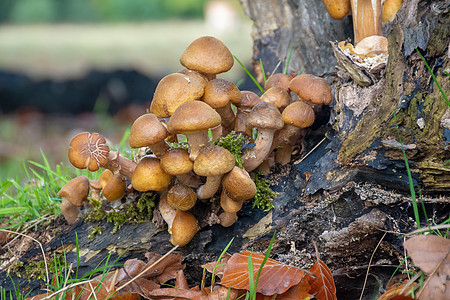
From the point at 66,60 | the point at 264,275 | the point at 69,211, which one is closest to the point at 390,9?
the point at 264,275

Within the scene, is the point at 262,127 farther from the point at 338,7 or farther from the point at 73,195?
the point at 73,195

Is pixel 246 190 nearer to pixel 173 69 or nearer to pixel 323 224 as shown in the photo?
pixel 323 224

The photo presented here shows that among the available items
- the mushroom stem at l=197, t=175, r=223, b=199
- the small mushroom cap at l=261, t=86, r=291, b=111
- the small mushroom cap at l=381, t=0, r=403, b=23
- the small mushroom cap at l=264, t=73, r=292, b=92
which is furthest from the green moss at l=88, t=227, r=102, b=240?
the small mushroom cap at l=381, t=0, r=403, b=23

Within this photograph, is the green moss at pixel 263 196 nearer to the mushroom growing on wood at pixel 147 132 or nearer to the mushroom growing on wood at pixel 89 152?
the mushroom growing on wood at pixel 147 132

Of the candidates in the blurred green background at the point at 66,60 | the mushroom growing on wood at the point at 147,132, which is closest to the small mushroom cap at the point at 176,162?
the mushroom growing on wood at the point at 147,132

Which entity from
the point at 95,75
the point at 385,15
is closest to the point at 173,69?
the point at 95,75
